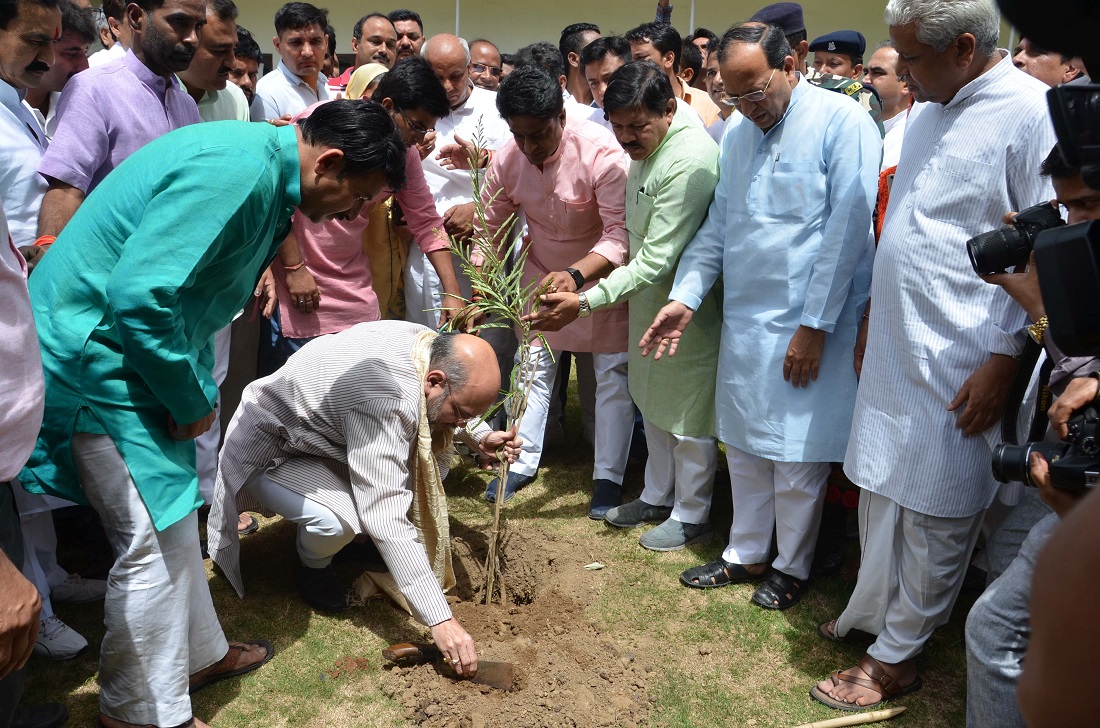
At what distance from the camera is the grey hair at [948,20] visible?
8.51 feet

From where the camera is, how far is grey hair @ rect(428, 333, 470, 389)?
122 inches

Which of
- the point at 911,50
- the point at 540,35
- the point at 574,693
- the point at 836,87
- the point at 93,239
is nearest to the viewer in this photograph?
the point at 93,239

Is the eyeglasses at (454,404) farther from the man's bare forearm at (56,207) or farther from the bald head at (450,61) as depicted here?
the bald head at (450,61)

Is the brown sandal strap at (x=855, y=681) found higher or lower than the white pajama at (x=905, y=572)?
lower

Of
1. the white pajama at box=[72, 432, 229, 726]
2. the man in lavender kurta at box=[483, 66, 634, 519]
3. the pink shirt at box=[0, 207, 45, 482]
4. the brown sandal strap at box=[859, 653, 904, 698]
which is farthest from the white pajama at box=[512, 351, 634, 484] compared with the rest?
the pink shirt at box=[0, 207, 45, 482]

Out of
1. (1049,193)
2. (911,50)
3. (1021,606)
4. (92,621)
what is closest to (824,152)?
(911,50)

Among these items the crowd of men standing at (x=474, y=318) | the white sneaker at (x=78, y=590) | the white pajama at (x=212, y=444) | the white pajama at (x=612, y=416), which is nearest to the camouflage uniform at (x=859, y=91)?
the crowd of men standing at (x=474, y=318)

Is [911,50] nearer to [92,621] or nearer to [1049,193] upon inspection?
[1049,193]

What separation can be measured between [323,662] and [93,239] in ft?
Result: 5.55

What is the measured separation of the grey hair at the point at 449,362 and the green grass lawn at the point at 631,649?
108 cm

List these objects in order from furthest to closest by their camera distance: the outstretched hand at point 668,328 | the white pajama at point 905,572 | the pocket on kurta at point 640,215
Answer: the pocket on kurta at point 640,215, the outstretched hand at point 668,328, the white pajama at point 905,572

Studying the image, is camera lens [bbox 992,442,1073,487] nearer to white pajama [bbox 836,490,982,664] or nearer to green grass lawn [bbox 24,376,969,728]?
white pajama [bbox 836,490,982,664]

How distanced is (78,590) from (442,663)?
1.49 meters

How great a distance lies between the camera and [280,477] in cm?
340
